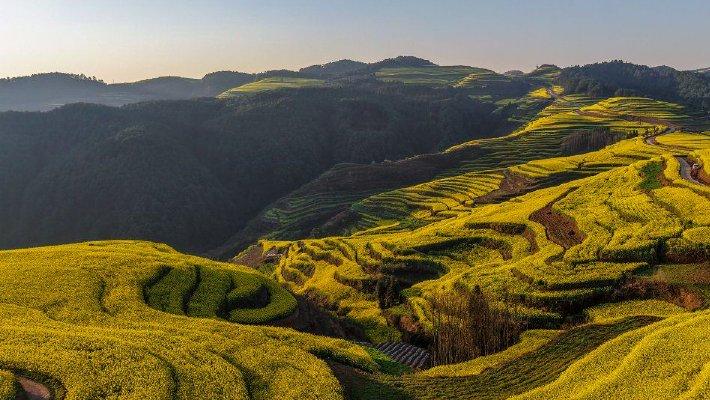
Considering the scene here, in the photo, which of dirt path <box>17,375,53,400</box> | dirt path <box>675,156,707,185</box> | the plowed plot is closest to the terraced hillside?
the plowed plot

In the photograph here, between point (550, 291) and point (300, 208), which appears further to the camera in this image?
point (300, 208)

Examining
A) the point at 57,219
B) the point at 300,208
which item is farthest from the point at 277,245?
the point at 57,219

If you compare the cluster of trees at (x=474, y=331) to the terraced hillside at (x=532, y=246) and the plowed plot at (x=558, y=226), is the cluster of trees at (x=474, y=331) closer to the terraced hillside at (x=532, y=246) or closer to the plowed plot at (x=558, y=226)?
the terraced hillside at (x=532, y=246)

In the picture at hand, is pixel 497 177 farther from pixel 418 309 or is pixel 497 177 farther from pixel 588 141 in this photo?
pixel 418 309

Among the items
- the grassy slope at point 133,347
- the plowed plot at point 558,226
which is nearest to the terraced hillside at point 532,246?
the plowed plot at point 558,226

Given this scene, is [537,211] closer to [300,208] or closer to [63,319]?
[63,319]

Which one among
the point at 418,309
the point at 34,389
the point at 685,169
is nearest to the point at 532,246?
the point at 418,309
